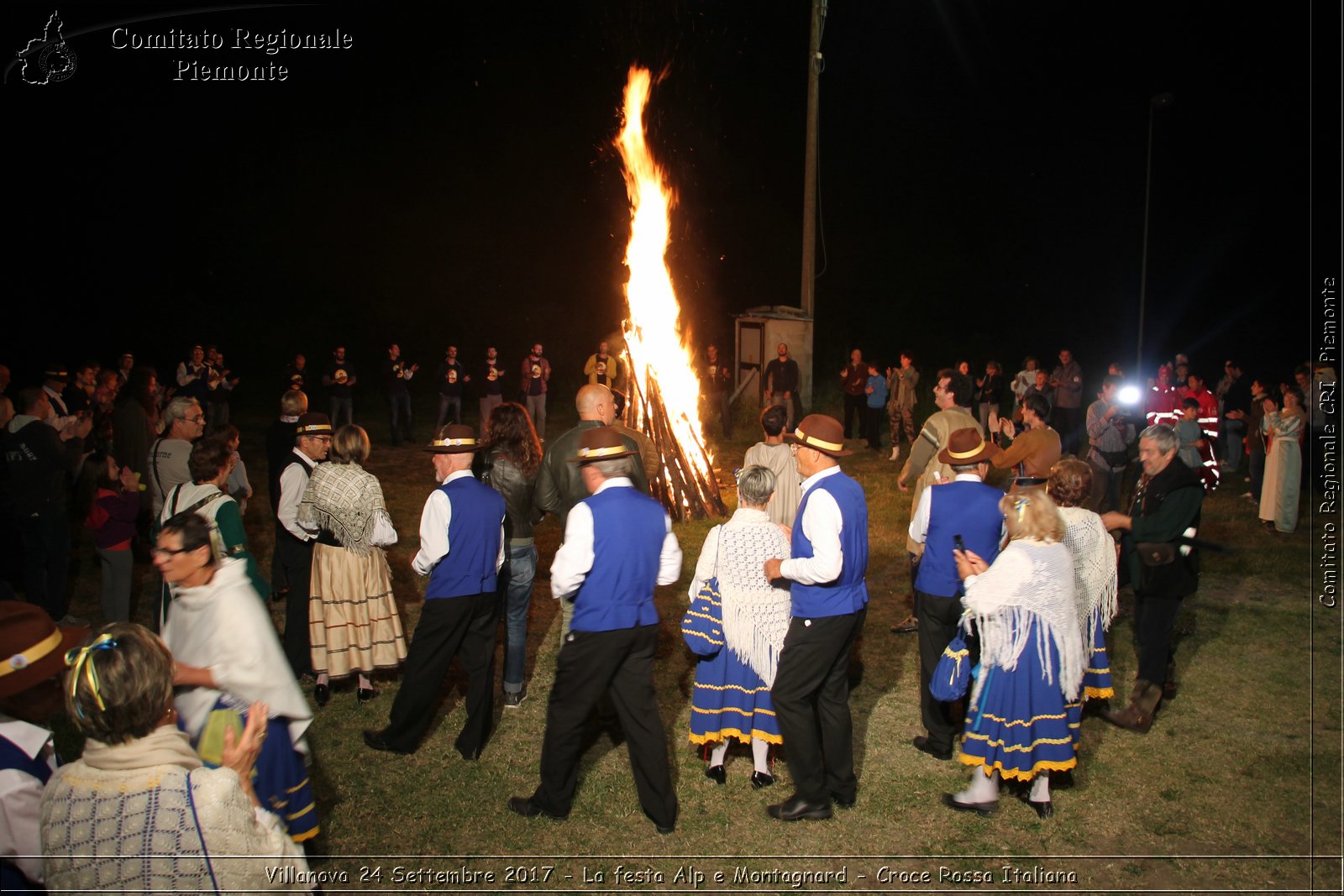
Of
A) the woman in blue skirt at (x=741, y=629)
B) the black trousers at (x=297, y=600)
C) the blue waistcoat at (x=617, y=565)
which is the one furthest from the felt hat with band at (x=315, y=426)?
the woman in blue skirt at (x=741, y=629)

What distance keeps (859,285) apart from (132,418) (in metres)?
35.7

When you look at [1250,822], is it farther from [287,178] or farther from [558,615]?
[287,178]

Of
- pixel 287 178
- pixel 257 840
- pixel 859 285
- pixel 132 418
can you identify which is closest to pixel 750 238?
pixel 859 285

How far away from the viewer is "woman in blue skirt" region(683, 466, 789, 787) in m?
5.25

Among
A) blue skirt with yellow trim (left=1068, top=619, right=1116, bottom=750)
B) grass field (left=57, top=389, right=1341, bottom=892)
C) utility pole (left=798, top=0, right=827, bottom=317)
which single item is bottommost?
grass field (left=57, top=389, right=1341, bottom=892)

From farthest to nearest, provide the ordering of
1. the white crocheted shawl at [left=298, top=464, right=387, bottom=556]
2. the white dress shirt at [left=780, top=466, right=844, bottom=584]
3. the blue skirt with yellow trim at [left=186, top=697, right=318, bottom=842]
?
the white crocheted shawl at [left=298, top=464, right=387, bottom=556], the white dress shirt at [left=780, top=466, right=844, bottom=584], the blue skirt with yellow trim at [left=186, top=697, right=318, bottom=842]

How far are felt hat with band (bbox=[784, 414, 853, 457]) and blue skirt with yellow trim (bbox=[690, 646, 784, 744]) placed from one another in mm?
1252

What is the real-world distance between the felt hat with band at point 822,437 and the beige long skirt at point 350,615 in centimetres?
298

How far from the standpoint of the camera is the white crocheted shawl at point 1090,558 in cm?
590

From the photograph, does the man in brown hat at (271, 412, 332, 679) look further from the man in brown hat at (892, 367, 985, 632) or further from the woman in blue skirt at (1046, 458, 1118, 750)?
the woman in blue skirt at (1046, 458, 1118, 750)

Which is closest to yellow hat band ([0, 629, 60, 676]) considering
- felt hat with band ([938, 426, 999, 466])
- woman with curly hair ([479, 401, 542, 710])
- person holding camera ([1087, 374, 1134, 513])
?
woman with curly hair ([479, 401, 542, 710])

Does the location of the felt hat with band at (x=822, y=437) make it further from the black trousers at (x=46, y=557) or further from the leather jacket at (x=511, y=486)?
the black trousers at (x=46, y=557)

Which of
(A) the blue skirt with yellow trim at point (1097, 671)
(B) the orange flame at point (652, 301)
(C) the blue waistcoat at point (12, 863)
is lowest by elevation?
(A) the blue skirt with yellow trim at point (1097, 671)

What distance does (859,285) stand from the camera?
41.9 meters
